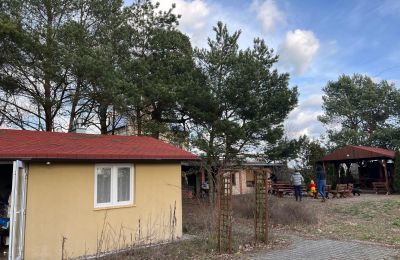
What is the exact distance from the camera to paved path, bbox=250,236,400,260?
9062 millimetres

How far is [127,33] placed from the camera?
18.4 meters

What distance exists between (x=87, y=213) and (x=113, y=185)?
1010 millimetres

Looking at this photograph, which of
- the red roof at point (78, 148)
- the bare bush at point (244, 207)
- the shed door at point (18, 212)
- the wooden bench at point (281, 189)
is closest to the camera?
the shed door at point (18, 212)

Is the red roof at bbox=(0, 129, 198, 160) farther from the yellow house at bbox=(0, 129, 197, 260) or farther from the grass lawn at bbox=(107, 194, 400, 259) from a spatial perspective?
the grass lawn at bbox=(107, 194, 400, 259)

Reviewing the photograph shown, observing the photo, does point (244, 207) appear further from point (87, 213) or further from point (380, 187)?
point (380, 187)

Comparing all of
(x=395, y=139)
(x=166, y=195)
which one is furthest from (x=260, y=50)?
(x=395, y=139)

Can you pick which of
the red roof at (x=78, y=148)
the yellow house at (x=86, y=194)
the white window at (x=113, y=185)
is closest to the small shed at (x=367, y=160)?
the red roof at (x=78, y=148)

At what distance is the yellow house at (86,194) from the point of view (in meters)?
8.74

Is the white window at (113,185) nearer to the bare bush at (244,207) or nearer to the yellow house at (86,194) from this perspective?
the yellow house at (86,194)

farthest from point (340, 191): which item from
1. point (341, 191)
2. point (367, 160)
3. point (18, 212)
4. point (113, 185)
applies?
point (18, 212)

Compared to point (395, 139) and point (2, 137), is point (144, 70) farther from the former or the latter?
point (395, 139)

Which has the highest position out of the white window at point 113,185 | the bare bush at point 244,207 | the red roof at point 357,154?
the red roof at point 357,154

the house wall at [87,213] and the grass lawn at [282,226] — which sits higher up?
the house wall at [87,213]

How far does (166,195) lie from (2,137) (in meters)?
4.77
